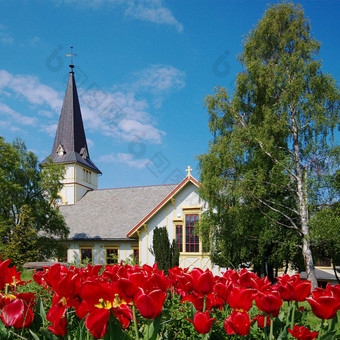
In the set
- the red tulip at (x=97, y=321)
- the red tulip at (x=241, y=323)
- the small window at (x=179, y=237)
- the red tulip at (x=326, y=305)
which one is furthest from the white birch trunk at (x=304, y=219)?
the red tulip at (x=97, y=321)

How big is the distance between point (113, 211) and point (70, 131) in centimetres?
1539

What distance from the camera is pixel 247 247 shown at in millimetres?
15844

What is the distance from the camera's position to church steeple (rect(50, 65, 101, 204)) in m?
38.5

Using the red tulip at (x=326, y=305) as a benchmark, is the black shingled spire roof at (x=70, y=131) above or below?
above

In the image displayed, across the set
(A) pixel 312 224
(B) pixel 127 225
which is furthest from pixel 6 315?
(B) pixel 127 225

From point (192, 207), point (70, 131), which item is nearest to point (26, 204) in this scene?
point (192, 207)

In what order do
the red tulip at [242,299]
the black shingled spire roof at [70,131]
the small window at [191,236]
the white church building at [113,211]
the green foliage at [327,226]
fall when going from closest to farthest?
1. the red tulip at [242,299]
2. the green foliage at [327,226]
3. the small window at [191,236]
4. the white church building at [113,211]
5. the black shingled spire roof at [70,131]

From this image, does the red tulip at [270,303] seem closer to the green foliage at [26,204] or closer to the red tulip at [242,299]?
the red tulip at [242,299]

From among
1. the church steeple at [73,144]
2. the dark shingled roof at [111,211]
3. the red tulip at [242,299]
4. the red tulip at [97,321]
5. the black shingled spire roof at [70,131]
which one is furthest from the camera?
the black shingled spire roof at [70,131]

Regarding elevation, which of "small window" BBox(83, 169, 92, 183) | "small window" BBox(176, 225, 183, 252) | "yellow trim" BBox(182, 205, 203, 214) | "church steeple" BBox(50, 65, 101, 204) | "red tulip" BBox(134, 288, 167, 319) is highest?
"church steeple" BBox(50, 65, 101, 204)

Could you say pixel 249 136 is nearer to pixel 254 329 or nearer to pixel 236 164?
pixel 236 164

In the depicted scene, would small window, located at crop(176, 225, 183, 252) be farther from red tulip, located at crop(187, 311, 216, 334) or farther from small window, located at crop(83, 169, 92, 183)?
small window, located at crop(83, 169, 92, 183)

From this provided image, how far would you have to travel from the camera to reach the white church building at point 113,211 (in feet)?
66.2

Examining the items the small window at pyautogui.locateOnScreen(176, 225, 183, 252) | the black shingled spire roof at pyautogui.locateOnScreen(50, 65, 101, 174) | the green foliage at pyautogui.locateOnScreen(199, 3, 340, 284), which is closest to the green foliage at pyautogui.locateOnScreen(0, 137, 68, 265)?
the small window at pyautogui.locateOnScreen(176, 225, 183, 252)
